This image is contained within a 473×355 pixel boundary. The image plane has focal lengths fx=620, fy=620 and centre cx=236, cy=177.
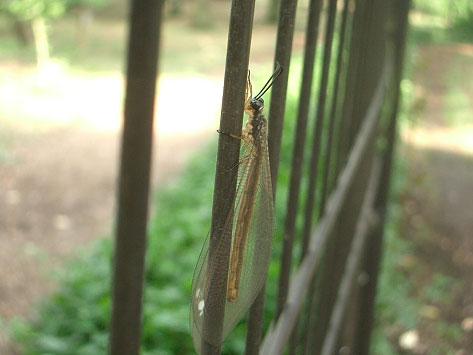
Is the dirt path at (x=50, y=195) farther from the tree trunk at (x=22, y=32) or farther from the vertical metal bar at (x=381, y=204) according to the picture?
the tree trunk at (x=22, y=32)

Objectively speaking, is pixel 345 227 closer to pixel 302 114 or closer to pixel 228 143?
pixel 302 114

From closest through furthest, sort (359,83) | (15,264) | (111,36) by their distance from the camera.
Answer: (359,83) < (15,264) < (111,36)

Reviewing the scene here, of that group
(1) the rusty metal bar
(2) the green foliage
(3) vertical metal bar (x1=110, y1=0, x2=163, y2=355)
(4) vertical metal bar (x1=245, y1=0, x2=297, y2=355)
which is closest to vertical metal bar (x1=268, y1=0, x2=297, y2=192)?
(4) vertical metal bar (x1=245, y1=0, x2=297, y2=355)

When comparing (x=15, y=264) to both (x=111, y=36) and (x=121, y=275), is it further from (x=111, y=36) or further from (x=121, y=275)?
(x=111, y=36)

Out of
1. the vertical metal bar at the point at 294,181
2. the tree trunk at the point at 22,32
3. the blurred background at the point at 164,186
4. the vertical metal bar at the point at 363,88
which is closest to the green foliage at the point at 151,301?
the blurred background at the point at 164,186

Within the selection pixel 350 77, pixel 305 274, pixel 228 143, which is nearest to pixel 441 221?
pixel 350 77

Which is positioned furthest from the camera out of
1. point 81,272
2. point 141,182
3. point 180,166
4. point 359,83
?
point 180,166

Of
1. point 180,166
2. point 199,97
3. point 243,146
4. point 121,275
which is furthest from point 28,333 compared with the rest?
point 199,97
